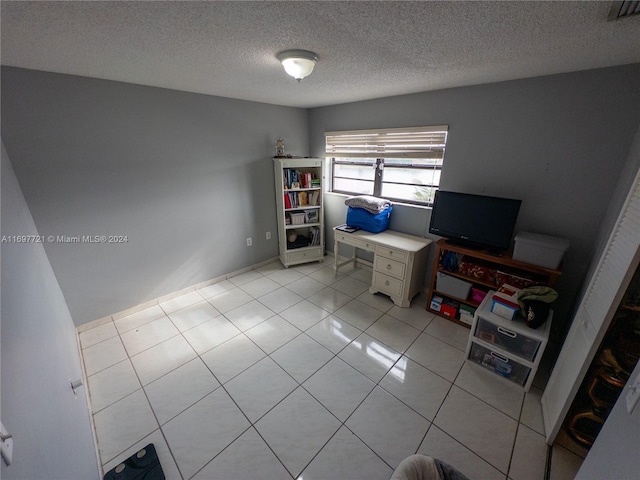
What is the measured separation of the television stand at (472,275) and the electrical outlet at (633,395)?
123cm

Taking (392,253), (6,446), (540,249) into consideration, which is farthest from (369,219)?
(6,446)

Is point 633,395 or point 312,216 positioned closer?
point 633,395

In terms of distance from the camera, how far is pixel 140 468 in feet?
4.60

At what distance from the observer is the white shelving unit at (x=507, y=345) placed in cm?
178

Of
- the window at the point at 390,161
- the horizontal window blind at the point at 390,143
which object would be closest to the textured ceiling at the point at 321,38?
the horizontal window blind at the point at 390,143

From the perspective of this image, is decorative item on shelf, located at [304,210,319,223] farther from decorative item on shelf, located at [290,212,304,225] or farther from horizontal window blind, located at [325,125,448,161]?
horizontal window blind, located at [325,125,448,161]

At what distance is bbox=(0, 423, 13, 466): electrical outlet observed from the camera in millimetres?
584

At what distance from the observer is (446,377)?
6.41ft

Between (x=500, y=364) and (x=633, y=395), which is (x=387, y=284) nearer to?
(x=500, y=364)

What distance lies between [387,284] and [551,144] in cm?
190

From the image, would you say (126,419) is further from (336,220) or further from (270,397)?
(336,220)

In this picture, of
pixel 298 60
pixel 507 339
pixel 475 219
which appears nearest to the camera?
pixel 298 60

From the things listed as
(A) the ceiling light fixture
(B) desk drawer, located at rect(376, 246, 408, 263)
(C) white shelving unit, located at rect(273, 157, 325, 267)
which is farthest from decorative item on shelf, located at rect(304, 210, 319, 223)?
(A) the ceiling light fixture

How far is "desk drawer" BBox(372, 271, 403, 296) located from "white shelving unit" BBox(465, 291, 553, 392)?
883 mm
